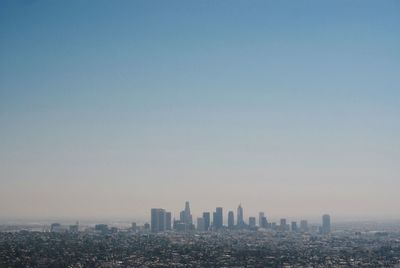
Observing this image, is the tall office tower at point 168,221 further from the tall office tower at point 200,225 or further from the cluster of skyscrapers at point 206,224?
the tall office tower at point 200,225

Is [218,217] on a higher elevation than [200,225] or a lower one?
higher

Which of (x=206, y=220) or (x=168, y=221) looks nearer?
(x=168, y=221)

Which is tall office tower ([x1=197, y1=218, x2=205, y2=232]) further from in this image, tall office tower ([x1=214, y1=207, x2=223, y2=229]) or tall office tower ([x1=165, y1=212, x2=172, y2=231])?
tall office tower ([x1=165, y1=212, x2=172, y2=231])

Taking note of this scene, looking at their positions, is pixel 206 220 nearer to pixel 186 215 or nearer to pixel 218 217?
pixel 218 217

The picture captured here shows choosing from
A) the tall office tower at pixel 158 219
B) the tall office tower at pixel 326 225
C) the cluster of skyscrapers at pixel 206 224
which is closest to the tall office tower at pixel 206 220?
the cluster of skyscrapers at pixel 206 224

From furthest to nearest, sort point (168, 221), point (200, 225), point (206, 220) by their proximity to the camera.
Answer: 1. point (200, 225)
2. point (206, 220)
3. point (168, 221)

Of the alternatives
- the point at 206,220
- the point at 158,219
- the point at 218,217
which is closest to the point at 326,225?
the point at 218,217

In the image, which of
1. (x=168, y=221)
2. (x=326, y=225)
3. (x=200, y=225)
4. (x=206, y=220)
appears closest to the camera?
(x=168, y=221)

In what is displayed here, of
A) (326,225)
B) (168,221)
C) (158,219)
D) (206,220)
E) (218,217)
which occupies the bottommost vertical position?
(326,225)

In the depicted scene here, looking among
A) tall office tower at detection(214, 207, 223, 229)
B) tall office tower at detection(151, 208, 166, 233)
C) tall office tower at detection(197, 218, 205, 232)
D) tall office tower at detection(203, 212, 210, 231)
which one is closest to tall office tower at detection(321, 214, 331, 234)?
tall office tower at detection(214, 207, 223, 229)
